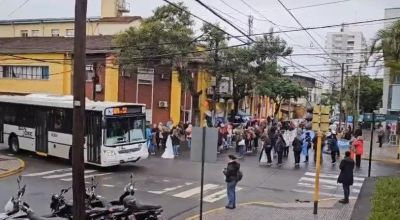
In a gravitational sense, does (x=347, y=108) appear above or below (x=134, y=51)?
below

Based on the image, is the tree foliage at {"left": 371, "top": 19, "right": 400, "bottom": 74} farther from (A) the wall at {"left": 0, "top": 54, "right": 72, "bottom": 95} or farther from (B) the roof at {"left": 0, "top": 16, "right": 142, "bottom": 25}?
(B) the roof at {"left": 0, "top": 16, "right": 142, "bottom": 25}

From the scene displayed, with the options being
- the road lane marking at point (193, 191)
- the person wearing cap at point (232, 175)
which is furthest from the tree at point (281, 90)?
the person wearing cap at point (232, 175)

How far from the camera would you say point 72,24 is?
52438mm

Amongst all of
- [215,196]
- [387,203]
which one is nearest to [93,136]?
[215,196]

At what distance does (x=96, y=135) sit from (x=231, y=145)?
1234 cm

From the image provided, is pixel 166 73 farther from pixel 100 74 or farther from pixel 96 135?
pixel 96 135

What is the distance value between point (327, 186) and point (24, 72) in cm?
2829

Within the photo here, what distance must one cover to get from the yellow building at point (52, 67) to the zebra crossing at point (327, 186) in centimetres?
1704

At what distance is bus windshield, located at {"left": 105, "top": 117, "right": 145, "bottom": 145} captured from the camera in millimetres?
20016

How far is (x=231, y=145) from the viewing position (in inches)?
1212

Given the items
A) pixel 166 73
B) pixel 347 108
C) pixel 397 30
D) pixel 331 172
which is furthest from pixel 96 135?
pixel 347 108

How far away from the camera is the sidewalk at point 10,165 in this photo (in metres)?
19.1

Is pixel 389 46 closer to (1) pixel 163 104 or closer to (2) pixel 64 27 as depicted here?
(1) pixel 163 104

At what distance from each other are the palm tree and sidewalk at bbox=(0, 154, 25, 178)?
50.5 ft
